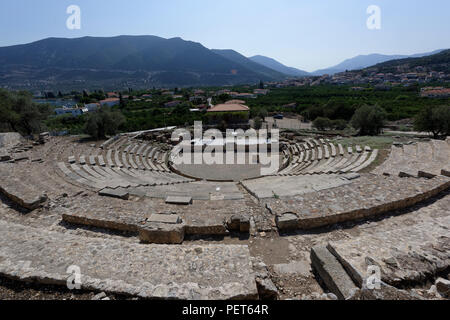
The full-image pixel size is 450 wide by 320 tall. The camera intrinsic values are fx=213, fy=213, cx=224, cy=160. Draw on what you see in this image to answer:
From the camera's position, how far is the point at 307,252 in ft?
19.4

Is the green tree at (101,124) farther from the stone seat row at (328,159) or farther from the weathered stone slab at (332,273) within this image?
the weathered stone slab at (332,273)

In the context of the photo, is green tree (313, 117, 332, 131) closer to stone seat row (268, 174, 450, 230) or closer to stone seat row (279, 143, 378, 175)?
stone seat row (279, 143, 378, 175)

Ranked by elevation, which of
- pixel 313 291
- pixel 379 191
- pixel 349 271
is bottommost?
pixel 313 291

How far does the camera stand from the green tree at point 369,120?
26.0m

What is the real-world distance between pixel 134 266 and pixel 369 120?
29.9 metres

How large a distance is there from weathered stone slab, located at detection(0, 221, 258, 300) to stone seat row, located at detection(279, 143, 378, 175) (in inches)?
405

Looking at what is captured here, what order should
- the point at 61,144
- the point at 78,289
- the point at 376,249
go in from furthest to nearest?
the point at 61,144 < the point at 376,249 < the point at 78,289

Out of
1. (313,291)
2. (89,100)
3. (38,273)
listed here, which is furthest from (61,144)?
(89,100)

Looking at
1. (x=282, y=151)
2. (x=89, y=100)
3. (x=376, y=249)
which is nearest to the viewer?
(x=376, y=249)

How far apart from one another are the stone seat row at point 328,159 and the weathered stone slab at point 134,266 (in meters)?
10.3

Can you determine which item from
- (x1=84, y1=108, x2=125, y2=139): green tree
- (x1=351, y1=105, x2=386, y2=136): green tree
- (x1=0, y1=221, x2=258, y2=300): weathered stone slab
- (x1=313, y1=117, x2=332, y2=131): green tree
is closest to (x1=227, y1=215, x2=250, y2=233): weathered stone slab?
(x1=0, y1=221, x2=258, y2=300): weathered stone slab

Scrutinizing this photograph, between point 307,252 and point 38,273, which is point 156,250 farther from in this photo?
point 307,252

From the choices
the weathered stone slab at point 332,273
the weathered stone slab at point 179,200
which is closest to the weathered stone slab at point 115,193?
the weathered stone slab at point 179,200
